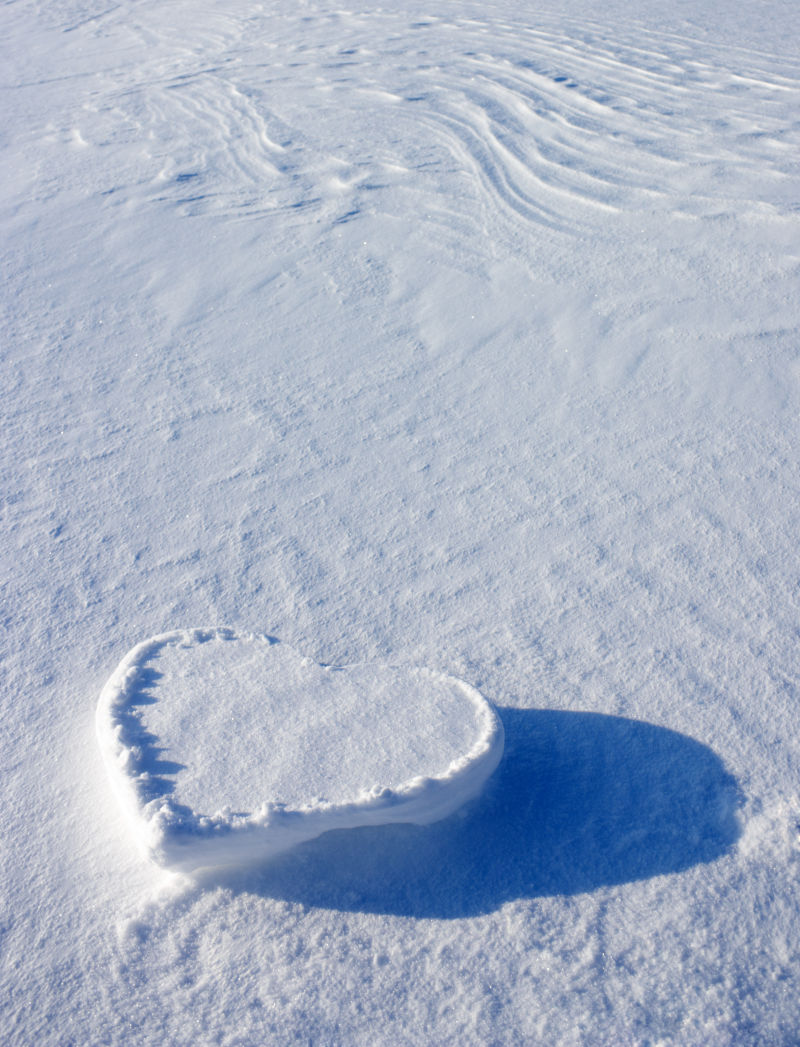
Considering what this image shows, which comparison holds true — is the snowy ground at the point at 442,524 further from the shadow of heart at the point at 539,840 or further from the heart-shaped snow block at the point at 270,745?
the heart-shaped snow block at the point at 270,745

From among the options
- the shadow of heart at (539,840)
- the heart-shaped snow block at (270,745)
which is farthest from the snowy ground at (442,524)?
the heart-shaped snow block at (270,745)

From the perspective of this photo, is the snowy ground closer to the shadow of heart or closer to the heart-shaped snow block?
the shadow of heart

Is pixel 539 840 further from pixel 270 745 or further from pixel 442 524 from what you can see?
pixel 442 524

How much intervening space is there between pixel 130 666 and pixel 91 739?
194 mm

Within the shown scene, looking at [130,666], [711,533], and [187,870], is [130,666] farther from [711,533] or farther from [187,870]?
[711,533]

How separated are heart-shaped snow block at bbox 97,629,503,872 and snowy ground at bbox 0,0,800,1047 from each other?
12 cm

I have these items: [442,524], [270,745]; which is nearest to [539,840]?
[270,745]

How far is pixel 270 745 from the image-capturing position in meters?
1.78

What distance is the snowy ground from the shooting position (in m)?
1.54

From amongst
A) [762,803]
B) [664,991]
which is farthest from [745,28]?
[664,991]

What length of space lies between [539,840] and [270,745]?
1.96 ft

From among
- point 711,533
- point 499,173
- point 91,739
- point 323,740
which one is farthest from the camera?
point 499,173

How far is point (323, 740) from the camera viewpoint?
5.87ft

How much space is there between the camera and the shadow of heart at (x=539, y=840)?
1.64 m
